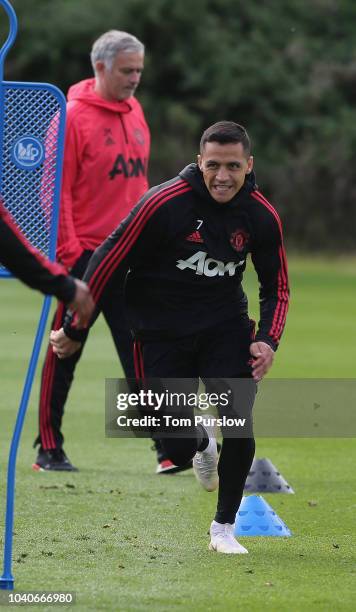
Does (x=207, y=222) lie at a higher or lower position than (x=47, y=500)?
higher

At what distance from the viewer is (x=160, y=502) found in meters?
8.23

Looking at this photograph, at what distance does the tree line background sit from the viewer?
47.2 metres

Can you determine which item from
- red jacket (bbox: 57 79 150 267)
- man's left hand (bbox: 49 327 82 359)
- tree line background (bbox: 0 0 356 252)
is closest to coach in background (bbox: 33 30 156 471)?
red jacket (bbox: 57 79 150 267)

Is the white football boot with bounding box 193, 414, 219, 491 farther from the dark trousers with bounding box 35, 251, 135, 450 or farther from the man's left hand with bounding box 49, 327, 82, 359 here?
the dark trousers with bounding box 35, 251, 135, 450

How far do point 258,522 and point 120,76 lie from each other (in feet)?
10.8

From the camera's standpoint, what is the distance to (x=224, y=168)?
6.53m

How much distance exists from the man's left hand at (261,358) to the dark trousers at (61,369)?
2.63m

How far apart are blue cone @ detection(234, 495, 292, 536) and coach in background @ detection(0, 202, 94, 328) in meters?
2.30

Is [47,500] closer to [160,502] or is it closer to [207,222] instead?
[160,502]

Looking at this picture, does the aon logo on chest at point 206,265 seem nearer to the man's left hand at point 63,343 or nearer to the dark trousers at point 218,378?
the dark trousers at point 218,378

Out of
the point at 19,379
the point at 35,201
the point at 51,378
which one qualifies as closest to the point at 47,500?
the point at 51,378

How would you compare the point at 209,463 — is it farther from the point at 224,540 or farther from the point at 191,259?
the point at 191,259

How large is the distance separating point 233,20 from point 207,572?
46.0 metres

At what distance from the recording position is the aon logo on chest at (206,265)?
22.0ft
